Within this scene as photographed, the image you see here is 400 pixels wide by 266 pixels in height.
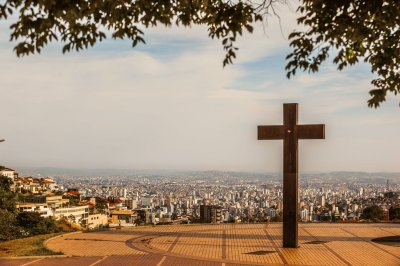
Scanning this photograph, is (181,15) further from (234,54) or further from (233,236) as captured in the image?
(233,236)

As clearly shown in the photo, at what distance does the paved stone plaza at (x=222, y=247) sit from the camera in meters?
14.0

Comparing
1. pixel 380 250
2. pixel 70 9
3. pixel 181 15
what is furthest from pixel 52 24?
pixel 380 250

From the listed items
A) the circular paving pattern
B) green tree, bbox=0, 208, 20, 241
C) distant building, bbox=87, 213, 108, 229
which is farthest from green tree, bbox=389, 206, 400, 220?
distant building, bbox=87, 213, 108, 229

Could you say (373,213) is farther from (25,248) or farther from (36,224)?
(25,248)

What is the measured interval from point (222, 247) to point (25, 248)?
615 cm

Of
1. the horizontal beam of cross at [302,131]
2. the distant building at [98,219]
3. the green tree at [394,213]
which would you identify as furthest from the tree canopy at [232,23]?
the distant building at [98,219]

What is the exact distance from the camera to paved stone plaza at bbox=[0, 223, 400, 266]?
46.1ft

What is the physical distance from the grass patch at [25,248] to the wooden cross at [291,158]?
6.84 metres

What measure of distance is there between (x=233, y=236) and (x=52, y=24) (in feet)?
44.6

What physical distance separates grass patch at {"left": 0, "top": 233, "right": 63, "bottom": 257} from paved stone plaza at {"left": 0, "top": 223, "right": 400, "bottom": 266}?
0.44 meters

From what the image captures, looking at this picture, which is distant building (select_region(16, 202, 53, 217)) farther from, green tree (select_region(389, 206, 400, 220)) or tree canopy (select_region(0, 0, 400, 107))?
tree canopy (select_region(0, 0, 400, 107))

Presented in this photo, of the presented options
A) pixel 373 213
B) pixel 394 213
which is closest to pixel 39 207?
pixel 373 213

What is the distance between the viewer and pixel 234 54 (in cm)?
862

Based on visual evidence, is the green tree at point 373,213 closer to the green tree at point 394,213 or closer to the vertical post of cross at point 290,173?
the green tree at point 394,213
